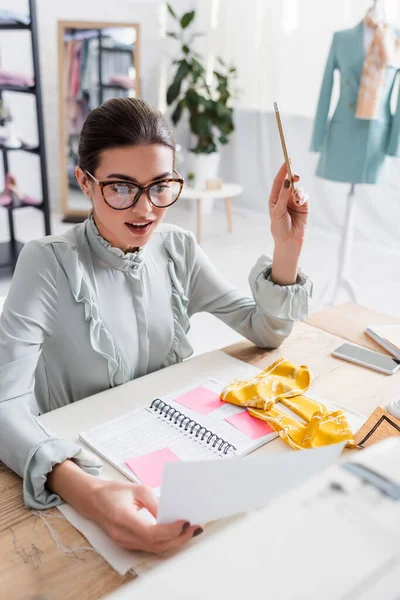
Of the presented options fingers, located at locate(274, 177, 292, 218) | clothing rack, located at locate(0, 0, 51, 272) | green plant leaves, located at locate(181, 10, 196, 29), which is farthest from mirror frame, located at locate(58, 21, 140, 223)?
fingers, located at locate(274, 177, 292, 218)

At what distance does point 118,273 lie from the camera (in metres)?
1.26

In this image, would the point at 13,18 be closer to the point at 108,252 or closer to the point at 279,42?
the point at 279,42

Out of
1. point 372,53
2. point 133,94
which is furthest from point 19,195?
point 372,53

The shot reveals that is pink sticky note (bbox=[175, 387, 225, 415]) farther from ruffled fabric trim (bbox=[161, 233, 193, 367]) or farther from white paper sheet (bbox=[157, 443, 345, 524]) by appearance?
white paper sheet (bbox=[157, 443, 345, 524])

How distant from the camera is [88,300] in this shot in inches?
46.3

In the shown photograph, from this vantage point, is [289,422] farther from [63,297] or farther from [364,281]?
[364,281]

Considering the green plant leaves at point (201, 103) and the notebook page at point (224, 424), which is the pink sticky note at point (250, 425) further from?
the green plant leaves at point (201, 103)

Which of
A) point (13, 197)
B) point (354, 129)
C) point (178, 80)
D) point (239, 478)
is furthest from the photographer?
point (178, 80)

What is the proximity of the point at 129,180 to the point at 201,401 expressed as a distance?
446 millimetres

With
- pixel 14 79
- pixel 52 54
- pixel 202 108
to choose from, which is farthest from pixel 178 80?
pixel 14 79

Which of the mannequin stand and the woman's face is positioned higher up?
the woman's face

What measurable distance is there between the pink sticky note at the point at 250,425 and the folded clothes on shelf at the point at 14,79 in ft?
9.96

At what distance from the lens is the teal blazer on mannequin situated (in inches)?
107

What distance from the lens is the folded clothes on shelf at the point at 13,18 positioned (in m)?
3.29
